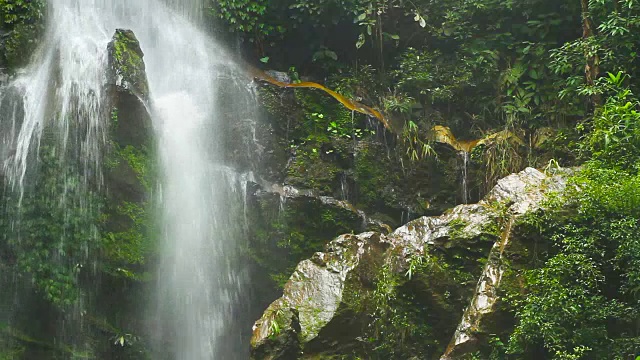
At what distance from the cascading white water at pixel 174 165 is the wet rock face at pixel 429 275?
6.82 ft

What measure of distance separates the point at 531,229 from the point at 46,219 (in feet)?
20.8

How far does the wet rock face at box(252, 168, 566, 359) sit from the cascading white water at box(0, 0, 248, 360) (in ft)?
6.82

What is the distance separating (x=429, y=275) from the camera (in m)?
7.31

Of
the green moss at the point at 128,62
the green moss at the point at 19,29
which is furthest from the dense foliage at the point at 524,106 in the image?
the green moss at the point at 19,29

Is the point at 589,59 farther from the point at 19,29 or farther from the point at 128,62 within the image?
the point at 19,29

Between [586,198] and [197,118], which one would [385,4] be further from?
[586,198]

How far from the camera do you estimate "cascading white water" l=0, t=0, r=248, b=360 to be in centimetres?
876

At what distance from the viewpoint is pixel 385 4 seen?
37.9 feet

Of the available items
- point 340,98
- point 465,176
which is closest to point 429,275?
point 465,176

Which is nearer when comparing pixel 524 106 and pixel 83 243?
pixel 83 243

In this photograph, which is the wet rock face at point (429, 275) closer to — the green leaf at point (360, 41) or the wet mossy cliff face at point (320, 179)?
the wet mossy cliff face at point (320, 179)

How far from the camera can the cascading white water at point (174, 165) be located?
876 cm

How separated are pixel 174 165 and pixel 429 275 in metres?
4.45

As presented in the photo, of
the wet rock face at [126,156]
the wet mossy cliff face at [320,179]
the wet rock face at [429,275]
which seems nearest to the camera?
the wet rock face at [429,275]
